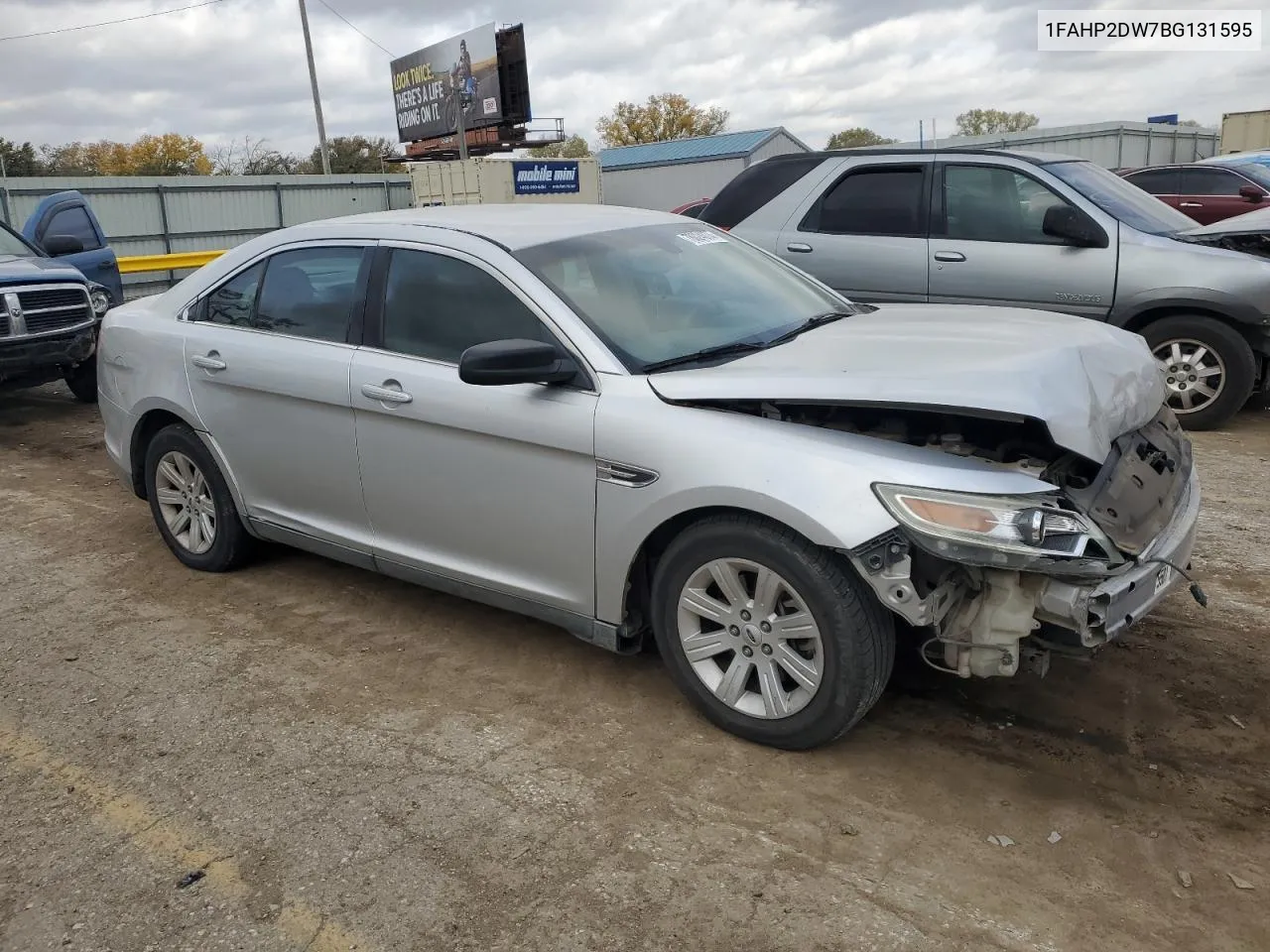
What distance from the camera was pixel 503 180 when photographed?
3206cm

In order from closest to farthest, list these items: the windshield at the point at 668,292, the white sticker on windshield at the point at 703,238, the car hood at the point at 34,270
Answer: the windshield at the point at 668,292
the white sticker on windshield at the point at 703,238
the car hood at the point at 34,270

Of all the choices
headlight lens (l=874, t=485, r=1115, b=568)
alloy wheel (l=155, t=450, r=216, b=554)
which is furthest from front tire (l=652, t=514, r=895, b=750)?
alloy wheel (l=155, t=450, r=216, b=554)

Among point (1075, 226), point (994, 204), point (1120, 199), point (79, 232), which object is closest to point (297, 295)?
point (994, 204)

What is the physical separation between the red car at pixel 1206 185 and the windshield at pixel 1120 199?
715 cm

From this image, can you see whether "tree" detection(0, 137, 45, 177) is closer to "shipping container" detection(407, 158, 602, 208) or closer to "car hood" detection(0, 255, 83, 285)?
"shipping container" detection(407, 158, 602, 208)

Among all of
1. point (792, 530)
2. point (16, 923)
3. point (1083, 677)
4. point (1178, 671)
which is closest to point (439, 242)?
point (792, 530)

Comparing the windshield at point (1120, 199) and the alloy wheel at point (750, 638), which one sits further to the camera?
the windshield at point (1120, 199)

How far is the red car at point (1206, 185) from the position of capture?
46.4 feet

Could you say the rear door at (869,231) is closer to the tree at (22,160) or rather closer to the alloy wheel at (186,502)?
the alloy wheel at (186,502)

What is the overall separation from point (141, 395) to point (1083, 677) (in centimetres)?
436

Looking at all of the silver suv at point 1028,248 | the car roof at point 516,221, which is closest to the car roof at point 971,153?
the silver suv at point 1028,248

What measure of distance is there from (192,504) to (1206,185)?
14498mm

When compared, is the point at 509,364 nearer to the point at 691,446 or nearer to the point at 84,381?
the point at 691,446

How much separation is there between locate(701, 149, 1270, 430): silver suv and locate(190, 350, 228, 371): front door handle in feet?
15.4
